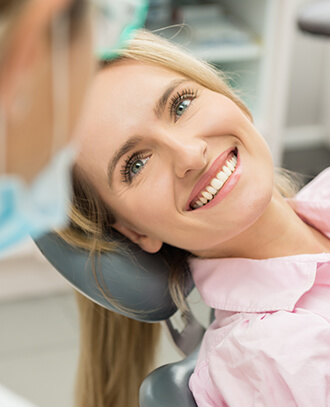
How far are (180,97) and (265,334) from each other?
0.40 m

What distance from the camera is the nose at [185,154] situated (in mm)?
924

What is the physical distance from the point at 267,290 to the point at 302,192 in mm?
300

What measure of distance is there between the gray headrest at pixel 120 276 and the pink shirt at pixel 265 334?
77 millimetres

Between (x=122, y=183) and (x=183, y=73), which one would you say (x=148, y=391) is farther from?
(x=183, y=73)

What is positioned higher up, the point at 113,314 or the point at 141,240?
the point at 141,240

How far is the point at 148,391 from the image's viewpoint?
974 mm

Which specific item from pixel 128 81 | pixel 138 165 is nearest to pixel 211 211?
pixel 138 165

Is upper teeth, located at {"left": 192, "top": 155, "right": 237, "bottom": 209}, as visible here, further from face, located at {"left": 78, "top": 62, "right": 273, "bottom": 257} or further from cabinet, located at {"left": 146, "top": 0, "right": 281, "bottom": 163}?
cabinet, located at {"left": 146, "top": 0, "right": 281, "bottom": 163}

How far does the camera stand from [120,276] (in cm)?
104

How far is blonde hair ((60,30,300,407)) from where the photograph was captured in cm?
104

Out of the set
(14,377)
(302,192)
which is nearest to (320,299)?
(302,192)

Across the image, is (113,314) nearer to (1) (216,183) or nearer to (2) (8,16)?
(1) (216,183)

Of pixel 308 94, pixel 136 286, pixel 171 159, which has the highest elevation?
pixel 171 159

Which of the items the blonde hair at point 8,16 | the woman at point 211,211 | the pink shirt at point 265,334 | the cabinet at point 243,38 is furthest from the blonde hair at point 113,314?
the cabinet at point 243,38
